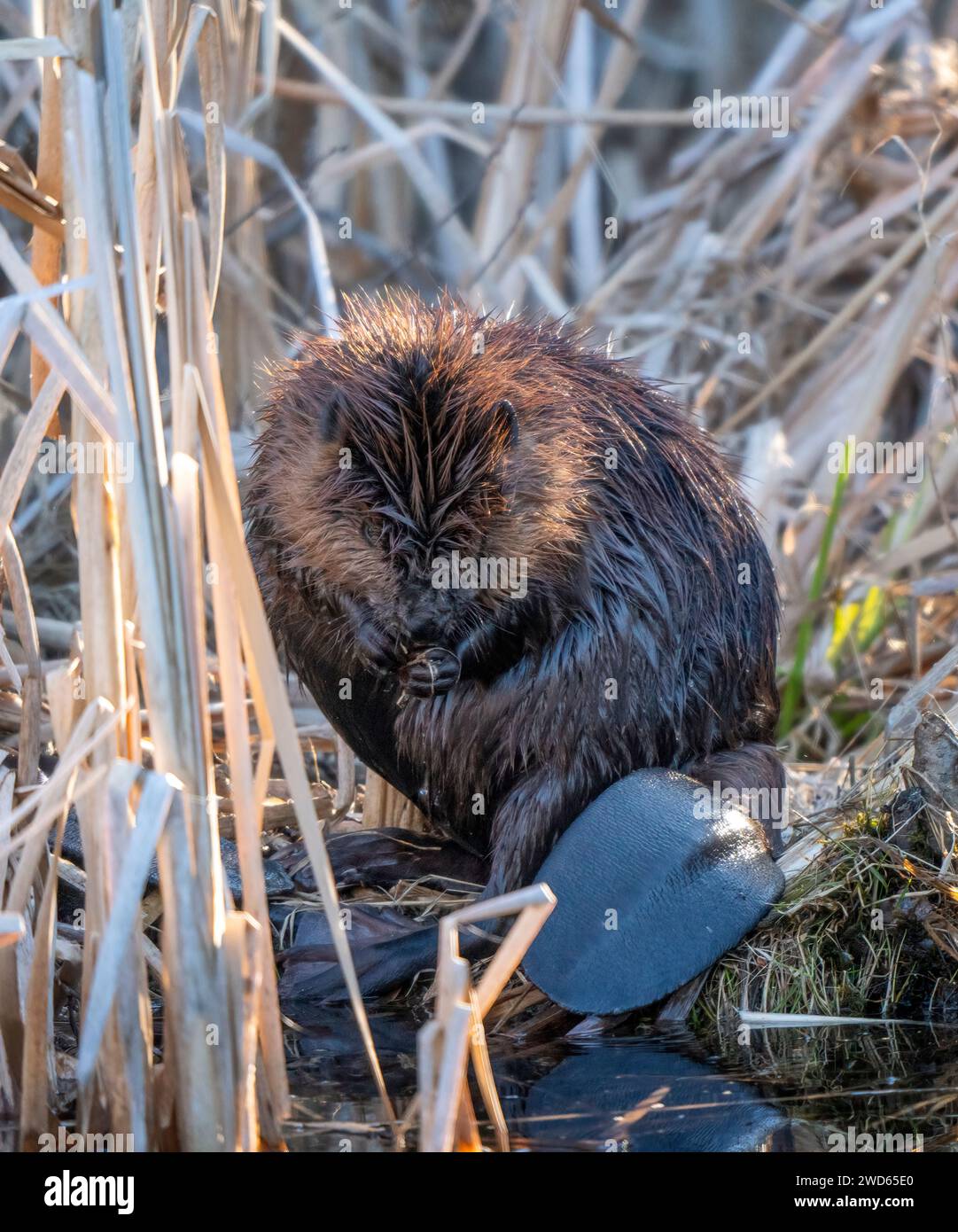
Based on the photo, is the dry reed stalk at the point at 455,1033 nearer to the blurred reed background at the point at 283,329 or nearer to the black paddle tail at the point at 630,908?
the blurred reed background at the point at 283,329

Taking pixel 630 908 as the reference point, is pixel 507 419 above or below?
above

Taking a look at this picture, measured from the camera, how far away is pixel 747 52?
24.6ft

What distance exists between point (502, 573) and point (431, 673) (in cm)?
23

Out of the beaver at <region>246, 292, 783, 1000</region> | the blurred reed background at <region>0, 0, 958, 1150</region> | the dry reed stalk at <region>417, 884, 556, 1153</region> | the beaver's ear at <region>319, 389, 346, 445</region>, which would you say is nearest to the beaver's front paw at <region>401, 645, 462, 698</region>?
the beaver at <region>246, 292, 783, 1000</region>

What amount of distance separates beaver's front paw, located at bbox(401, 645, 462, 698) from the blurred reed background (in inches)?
12.5

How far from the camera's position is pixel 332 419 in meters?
2.92

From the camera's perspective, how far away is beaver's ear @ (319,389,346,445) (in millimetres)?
2908

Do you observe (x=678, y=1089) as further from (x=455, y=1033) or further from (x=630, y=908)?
(x=455, y=1033)

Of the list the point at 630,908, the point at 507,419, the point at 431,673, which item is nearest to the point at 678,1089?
the point at 630,908

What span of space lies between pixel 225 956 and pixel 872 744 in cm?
212

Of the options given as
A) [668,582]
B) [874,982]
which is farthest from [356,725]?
[874,982]

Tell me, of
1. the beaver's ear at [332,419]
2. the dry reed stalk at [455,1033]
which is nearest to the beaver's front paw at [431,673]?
the beaver's ear at [332,419]

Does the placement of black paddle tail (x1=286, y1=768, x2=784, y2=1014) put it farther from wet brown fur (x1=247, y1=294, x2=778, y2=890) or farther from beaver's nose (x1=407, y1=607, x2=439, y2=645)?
beaver's nose (x1=407, y1=607, x2=439, y2=645)
